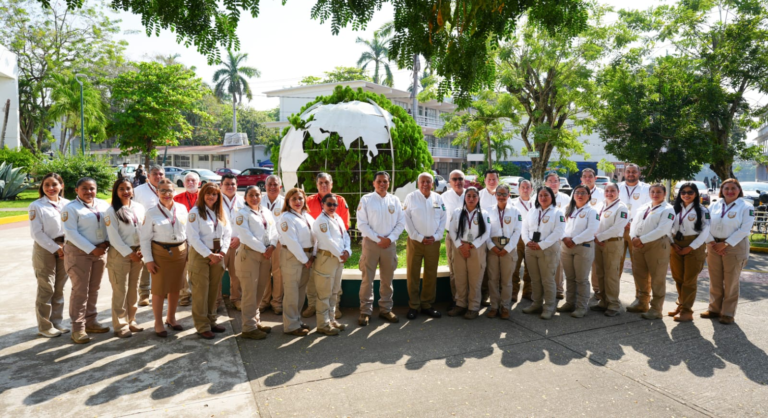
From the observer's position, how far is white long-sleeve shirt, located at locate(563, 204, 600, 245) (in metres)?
6.00

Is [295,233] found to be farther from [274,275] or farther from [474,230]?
[474,230]

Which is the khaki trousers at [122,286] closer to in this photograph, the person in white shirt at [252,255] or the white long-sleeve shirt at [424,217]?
the person in white shirt at [252,255]

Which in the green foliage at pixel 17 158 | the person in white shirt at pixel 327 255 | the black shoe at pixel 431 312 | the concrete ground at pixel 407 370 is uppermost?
the green foliage at pixel 17 158

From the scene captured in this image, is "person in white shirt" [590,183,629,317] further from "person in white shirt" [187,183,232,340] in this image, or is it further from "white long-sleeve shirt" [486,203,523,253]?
"person in white shirt" [187,183,232,340]

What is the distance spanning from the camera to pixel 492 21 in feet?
13.6

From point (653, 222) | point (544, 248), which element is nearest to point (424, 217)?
point (544, 248)

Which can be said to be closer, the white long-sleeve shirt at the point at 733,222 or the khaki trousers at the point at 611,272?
the white long-sleeve shirt at the point at 733,222

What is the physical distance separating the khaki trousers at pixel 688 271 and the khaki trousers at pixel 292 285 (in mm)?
4354

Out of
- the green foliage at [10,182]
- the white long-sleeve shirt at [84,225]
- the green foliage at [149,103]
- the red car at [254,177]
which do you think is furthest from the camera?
the red car at [254,177]

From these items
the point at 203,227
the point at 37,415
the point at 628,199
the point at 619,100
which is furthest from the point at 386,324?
the point at 619,100

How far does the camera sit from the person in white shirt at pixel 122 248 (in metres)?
5.00

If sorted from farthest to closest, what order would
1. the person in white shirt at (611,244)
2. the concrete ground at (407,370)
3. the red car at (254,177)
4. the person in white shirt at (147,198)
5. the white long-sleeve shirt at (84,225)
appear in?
the red car at (254,177) < the person in white shirt at (147,198) < the person in white shirt at (611,244) < the white long-sleeve shirt at (84,225) < the concrete ground at (407,370)

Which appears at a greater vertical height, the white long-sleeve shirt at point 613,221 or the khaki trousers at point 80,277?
the white long-sleeve shirt at point 613,221

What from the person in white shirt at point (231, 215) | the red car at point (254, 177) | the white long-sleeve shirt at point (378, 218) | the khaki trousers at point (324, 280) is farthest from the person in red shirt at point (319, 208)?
the red car at point (254, 177)
